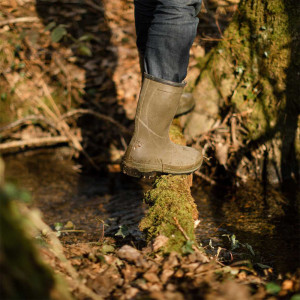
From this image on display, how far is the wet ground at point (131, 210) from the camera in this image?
2.37 meters

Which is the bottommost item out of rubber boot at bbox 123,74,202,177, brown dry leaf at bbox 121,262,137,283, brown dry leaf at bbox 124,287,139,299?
brown dry leaf at bbox 121,262,137,283

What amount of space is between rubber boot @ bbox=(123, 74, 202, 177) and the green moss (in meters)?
0.10

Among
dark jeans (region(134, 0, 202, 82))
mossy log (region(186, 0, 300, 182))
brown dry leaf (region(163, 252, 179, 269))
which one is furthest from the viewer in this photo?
mossy log (region(186, 0, 300, 182))

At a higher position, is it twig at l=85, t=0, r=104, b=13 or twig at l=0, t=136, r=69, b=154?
twig at l=85, t=0, r=104, b=13

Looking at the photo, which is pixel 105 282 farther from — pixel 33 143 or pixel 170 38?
pixel 33 143

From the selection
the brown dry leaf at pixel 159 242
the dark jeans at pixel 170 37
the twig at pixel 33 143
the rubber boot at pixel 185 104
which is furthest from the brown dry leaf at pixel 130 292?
the twig at pixel 33 143

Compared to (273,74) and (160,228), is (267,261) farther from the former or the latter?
(273,74)

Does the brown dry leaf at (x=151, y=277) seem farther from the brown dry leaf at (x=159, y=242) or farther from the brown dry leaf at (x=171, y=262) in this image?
the brown dry leaf at (x=159, y=242)

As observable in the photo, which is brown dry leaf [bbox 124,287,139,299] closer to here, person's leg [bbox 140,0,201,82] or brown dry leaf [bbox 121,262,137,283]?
brown dry leaf [bbox 121,262,137,283]

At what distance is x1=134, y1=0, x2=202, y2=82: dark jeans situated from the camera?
2.01m

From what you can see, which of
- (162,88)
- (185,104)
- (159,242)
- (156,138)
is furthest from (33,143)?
(159,242)

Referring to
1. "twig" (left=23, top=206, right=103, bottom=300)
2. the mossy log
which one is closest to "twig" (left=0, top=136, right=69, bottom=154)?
the mossy log

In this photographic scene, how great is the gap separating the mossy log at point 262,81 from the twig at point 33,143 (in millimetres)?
1946

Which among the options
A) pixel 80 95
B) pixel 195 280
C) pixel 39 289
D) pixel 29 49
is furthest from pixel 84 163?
pixel 39 289
